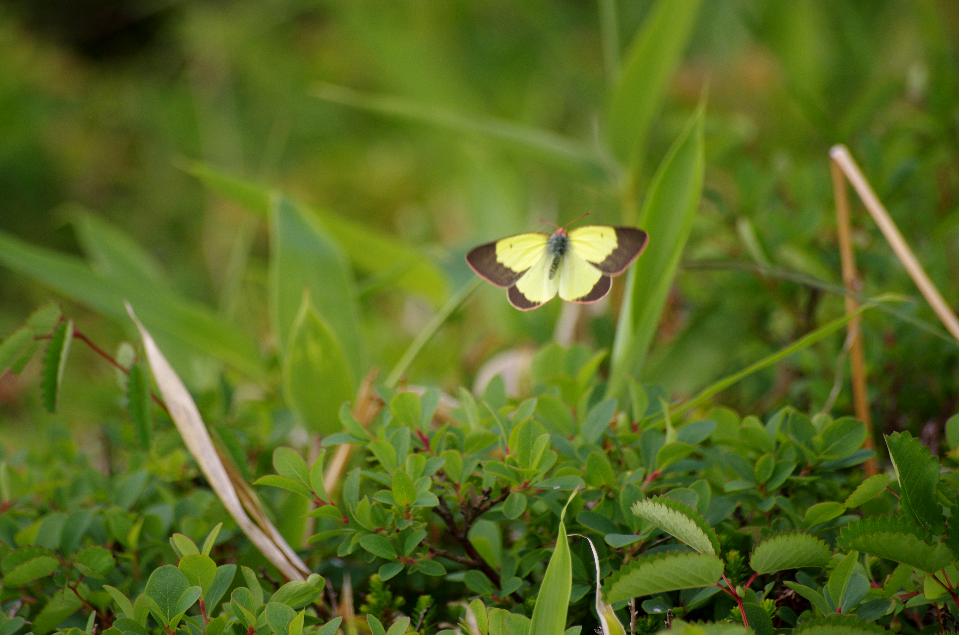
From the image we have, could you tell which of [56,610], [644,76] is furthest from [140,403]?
[644,76]

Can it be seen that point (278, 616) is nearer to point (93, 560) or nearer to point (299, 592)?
point (299, 592)

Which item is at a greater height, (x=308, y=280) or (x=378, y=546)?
(x=308, y=280)

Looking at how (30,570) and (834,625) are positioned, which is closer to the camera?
(834,625)

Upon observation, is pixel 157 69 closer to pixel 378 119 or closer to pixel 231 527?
pixel 378 119

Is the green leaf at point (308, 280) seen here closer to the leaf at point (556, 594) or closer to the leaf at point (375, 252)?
the leaf at point (375, 252)

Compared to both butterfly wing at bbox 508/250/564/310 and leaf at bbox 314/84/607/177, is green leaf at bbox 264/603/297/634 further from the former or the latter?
leaf at bbox 314/84/607/177

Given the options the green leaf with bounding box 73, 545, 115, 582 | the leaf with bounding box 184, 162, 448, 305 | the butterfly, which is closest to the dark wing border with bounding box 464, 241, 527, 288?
the butterfly
